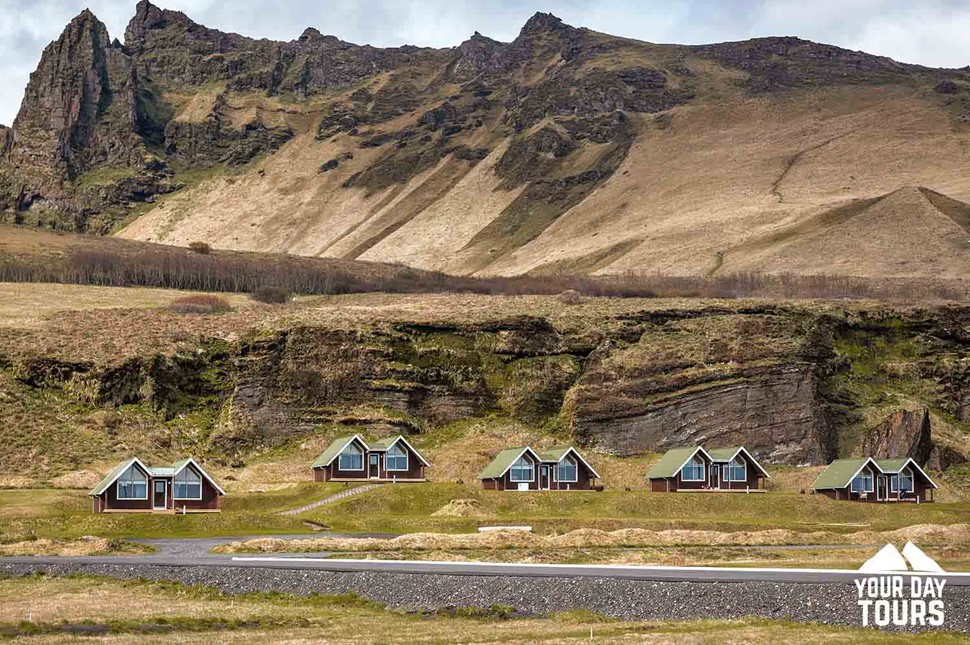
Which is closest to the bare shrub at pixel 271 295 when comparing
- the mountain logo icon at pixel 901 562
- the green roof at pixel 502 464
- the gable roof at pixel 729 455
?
the green roof at pixel 502 464

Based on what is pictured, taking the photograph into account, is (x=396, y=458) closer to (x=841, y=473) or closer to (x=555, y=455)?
(x=555, y=455)

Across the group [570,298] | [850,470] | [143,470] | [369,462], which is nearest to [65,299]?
[570,298]

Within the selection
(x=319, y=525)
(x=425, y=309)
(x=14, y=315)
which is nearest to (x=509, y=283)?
(x=425, y=309)

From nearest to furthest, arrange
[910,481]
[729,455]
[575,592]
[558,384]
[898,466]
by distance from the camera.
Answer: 1. [575,592]
2. [898,466]
3. [910,481]
4. [729,455]
5. [558,384]

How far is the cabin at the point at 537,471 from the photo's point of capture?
101m

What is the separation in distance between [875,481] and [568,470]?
24759mm

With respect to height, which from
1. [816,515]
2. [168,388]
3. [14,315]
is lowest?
[816,515]

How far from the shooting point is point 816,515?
88.8m

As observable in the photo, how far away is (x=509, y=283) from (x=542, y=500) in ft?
354

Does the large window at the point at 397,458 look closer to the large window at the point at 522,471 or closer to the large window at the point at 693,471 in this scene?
the large window at the point at 522,471

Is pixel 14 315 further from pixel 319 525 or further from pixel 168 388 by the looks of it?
pixel 319 525

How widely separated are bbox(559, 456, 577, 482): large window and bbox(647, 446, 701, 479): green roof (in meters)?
6.23

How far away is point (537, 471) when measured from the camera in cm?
10238

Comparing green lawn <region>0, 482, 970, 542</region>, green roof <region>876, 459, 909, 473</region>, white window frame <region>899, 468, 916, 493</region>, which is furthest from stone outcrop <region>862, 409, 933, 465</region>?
green lawn <region>0, 482, 970, 542</region>
